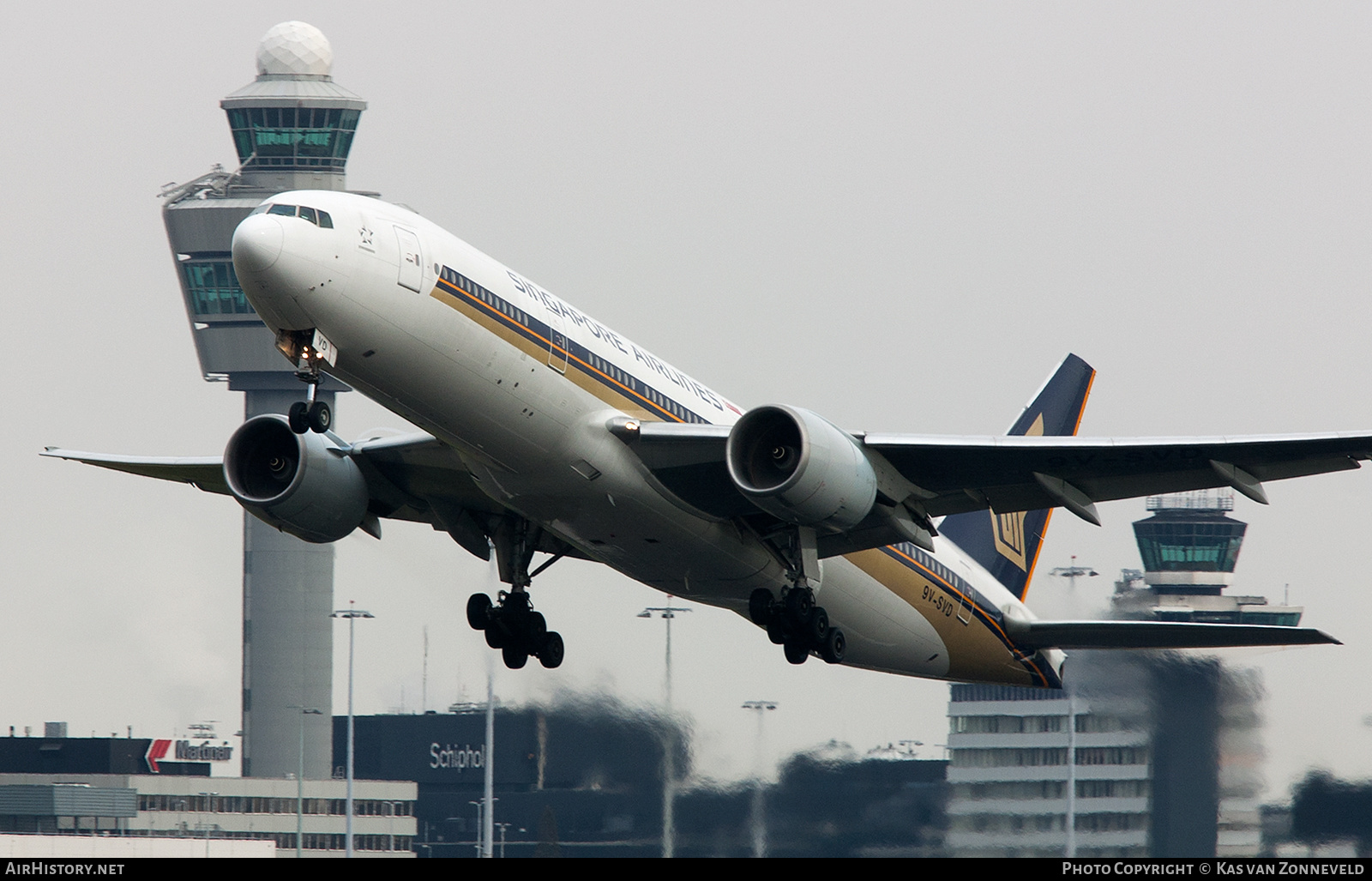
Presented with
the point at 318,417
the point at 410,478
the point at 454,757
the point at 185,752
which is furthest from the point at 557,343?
the point at 185,752

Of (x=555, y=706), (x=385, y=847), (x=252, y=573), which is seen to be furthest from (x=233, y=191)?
(x=555, y=706)

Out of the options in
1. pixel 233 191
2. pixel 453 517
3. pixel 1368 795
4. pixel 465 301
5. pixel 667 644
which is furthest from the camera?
pixel 233 191

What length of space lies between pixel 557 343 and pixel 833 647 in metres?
7.23

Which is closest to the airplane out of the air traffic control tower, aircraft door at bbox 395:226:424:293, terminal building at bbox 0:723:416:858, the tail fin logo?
aircraft door at bbox 395:226:424:293

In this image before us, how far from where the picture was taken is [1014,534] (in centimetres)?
3744

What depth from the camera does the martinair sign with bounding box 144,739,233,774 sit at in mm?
90375

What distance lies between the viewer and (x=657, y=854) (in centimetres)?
3997

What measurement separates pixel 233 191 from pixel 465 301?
95192 mm

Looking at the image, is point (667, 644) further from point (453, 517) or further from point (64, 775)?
point (64, 775)

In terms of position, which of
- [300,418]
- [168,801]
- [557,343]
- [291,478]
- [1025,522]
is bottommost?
[168,801]

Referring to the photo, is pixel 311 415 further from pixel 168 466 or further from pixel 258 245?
pixel 168 466

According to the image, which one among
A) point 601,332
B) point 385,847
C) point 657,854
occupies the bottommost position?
point 385,847

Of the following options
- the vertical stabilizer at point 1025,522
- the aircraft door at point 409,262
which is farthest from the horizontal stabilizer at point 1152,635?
the aircraft door at point 409,262

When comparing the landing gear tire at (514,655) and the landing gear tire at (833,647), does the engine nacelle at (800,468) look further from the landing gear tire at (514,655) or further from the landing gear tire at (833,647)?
the landing gear tire at (514,655)
